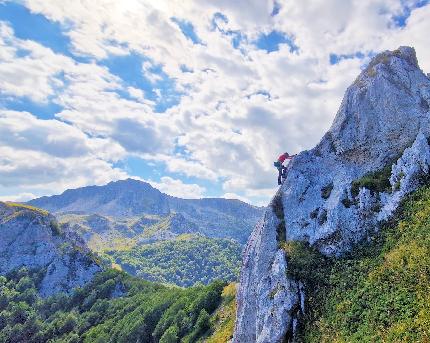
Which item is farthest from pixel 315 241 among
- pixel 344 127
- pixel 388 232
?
pixel 344 127

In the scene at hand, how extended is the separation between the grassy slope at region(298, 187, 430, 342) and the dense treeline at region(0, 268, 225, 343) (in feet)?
117

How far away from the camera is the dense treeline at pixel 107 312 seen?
78.5 m

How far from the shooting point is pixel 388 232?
131 feet

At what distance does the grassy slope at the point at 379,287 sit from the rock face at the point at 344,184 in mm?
1753

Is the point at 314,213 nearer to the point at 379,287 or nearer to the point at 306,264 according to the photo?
the point at 306,264

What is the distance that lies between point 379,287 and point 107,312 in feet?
394

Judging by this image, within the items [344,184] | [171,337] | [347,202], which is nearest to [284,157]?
[344,184]

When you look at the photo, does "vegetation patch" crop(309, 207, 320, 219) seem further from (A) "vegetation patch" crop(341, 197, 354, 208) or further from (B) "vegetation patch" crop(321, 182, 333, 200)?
(A) "vegetation patch" crop(341, 197, 354, 208)

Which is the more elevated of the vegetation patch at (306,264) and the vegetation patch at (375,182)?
the vegetation patch at (375,182)

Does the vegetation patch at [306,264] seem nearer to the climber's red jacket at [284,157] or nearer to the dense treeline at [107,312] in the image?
the climber's red jacket at [284,157]

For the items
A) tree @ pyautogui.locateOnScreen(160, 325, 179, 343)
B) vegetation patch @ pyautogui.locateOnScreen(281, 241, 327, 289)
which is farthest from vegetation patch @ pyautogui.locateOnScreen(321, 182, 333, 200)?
tree @ pyautogui.locateOnScreen(160, 325, 179, 343)

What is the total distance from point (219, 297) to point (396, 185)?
47995mm

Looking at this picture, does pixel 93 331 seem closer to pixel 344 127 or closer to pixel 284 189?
pixel 284 189

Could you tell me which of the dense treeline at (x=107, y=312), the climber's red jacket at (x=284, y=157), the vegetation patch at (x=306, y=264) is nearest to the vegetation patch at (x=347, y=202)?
the vegetation patch at (x=306, y=264)
